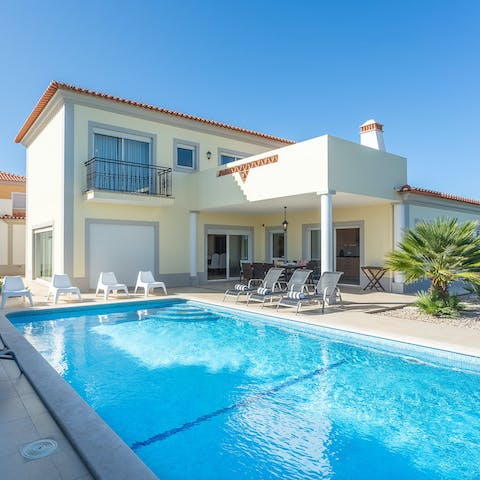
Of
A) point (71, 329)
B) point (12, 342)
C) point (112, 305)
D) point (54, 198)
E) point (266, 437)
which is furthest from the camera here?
point (54, 198)

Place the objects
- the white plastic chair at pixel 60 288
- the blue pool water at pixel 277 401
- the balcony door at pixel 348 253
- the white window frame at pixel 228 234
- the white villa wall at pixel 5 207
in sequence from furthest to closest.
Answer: the white villa wall at pixel 5 207 < the white window frame at pixel 228 234 < the balcony door at pixel 348 253 < the white plastic chair at pixel 60 288 < the blue pool water at pixel 277 401

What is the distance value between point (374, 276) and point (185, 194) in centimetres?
930

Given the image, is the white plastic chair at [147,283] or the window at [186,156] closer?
the white plastic chair at [147,283]

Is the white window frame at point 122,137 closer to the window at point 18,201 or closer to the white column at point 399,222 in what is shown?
the white column at point 399,222

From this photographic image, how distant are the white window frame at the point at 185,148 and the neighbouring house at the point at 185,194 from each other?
1.9 inches

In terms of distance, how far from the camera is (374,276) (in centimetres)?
1574

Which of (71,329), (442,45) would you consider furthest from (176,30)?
(71,329)

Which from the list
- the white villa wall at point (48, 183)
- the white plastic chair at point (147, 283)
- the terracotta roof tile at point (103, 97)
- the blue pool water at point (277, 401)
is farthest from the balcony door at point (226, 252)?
the blue pool water at point (277, 401)

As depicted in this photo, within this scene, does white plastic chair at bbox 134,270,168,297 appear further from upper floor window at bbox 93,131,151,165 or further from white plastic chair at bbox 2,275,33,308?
upper floor window at bbox 93,131,151,165

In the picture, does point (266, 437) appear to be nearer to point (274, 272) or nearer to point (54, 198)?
point (274, 272)

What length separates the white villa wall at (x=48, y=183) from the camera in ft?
49.4

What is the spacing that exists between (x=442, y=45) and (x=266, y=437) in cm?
1534

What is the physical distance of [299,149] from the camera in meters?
12.5

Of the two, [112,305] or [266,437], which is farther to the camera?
[112,305]
